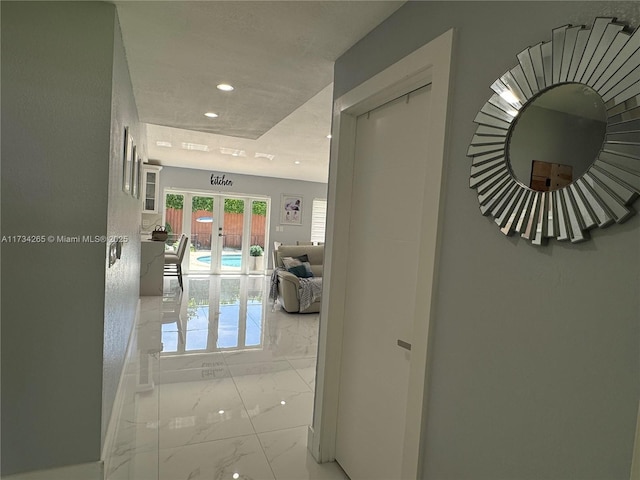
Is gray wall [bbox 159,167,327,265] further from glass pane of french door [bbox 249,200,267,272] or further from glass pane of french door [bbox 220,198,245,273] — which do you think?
glass pane of french door [bbox 220,198,245,273]

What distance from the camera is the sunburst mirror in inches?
30.2

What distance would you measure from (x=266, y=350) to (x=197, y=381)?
3.15ft

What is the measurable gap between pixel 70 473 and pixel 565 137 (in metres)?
2.49

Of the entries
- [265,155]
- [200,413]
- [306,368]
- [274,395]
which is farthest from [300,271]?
[200,413]

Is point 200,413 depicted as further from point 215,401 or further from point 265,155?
point 265,155

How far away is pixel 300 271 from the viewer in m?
5.88

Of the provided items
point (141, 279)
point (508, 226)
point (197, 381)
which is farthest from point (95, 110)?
point (141, 279)

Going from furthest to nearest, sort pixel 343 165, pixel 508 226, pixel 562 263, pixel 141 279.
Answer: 1. pixel 141 279
2. pixel 343 165
3. pixel 508 226
4. pixel 562 263

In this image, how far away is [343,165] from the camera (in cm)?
201

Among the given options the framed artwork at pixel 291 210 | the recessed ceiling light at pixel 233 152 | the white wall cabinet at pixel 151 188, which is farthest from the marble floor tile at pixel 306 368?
the framed artwork at pixel 291 210

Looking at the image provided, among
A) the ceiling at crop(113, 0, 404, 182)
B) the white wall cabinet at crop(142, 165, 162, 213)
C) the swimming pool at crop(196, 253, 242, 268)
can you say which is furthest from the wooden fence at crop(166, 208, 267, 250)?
the ceiling at crop(113, 0, 404, 182)

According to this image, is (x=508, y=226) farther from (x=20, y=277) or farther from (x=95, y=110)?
(x=20, y=277)

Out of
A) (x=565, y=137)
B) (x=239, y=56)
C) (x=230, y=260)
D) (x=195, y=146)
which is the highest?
(x=195, y=146)

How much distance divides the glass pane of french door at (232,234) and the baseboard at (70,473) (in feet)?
24.6
